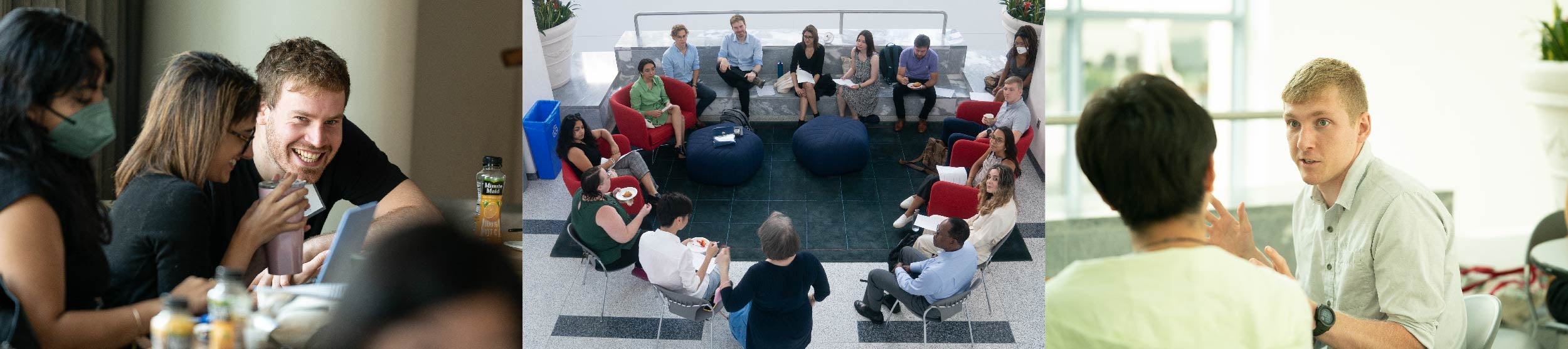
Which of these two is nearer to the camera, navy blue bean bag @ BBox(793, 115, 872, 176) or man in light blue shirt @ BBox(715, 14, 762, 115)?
man in light blue shirt @ BBox(715, 14, 762, 115)

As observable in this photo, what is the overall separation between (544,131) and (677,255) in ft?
2.11

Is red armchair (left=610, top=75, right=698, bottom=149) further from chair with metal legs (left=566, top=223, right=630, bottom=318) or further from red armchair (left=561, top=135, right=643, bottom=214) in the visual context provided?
chair with metal legs (left=566, top=223, right=630, bottom=318)

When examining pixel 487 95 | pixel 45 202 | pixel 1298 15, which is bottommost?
pixel 45 202

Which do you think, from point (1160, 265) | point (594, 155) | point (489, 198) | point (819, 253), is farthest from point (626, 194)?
point (1160, 265)

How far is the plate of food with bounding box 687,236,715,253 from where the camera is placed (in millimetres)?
3564

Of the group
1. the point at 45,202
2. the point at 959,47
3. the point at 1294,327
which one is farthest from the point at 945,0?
the point at 45,202

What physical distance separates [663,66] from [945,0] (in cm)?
101

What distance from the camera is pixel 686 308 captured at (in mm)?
3598

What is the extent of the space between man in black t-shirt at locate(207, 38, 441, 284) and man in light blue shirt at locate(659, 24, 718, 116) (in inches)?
37.1

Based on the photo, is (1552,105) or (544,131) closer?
(1552,105)

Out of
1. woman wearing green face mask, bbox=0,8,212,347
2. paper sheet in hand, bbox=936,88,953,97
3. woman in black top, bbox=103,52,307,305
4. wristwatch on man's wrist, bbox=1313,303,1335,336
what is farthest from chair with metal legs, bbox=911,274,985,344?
woman wearing green face mask, bbox=0,8,212,347

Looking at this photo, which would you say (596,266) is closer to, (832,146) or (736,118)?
(736,118)

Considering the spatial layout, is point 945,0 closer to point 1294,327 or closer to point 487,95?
point 487,95

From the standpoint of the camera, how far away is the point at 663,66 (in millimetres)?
3414
